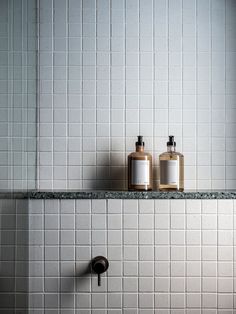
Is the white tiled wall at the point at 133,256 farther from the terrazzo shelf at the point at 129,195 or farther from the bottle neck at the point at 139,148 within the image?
the bottle neck at the point at 139,148

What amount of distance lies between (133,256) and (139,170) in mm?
273

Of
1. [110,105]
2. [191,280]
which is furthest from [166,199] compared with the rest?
[110,105]

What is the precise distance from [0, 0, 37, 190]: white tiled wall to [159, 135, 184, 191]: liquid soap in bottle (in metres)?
0.42

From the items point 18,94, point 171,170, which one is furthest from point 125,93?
point 18,94

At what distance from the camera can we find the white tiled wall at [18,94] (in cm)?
77

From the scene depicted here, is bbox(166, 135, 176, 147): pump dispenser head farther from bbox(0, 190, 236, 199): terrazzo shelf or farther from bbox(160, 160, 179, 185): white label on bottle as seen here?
bbox(0, 190, 236, 199): terrazzo shelf

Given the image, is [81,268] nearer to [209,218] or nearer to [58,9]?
[209,218]

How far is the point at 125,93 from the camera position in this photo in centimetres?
132

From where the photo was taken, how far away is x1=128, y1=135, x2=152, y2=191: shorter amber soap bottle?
1215 millimetres

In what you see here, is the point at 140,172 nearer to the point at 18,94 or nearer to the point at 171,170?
the point at 171,170

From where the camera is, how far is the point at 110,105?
1.31 m

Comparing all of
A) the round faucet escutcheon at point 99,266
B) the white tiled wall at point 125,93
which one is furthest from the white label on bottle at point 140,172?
the round faucet escutcheon at point 99,266

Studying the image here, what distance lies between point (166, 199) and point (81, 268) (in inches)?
13.6

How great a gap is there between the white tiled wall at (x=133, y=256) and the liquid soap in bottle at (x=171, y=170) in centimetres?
6
